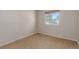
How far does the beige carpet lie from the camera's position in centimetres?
129

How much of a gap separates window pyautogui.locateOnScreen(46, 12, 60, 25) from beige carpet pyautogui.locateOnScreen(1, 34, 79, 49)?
0.18 m

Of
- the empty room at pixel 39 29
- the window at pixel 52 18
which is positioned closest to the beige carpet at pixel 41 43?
the empty room at pixel 39 29

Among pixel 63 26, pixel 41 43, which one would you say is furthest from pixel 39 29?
pixel 63 26

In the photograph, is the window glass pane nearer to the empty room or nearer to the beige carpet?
the empty room

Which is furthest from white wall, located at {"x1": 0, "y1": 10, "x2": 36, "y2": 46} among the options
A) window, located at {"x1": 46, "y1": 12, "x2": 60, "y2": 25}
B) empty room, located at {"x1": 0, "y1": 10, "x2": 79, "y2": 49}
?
window, located at {"x1": 46, "y1": 12, "x2": 60, "y2": 25}

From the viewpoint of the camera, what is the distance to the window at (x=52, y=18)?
1.27m

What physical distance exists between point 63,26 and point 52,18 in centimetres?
16

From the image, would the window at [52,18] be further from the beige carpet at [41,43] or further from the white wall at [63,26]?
the beige carpet at [41,43]

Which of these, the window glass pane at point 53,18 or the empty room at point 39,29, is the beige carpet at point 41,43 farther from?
the window glass pane at point 53,18

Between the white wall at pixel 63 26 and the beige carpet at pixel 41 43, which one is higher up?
the white wall at pixel 63 26

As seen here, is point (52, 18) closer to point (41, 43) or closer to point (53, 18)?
point (53, 18)

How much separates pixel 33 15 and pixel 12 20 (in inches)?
9.7
